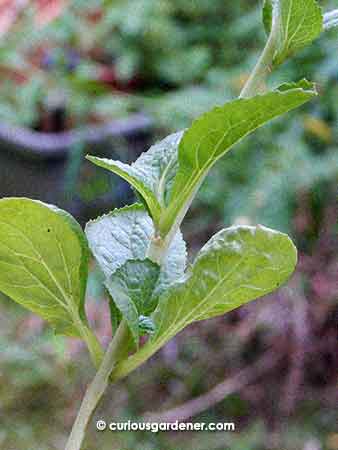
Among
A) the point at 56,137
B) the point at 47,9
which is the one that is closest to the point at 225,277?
the point at 56,137

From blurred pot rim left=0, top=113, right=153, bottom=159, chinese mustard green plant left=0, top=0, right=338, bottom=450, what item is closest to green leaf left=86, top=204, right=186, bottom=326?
chinese mustard green plant left=0, top=0, right=338, bottom=450

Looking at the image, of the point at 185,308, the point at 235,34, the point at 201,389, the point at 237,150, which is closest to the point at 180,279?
the point at 185,308

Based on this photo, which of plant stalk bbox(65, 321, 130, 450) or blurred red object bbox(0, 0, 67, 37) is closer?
plant stalk bbox(65, 321, 130, 450)

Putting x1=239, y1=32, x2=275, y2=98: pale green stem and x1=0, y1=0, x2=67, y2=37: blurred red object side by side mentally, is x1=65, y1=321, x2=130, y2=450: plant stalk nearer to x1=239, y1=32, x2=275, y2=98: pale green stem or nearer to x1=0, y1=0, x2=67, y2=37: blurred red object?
x1=239, y1=32, x2=275, y2=98: pale green stem

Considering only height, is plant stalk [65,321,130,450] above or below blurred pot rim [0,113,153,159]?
above

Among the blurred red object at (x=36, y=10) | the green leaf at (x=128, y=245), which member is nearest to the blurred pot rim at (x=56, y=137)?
the blurred red object at (x=36, y=10)

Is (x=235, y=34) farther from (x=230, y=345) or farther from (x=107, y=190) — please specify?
(x=230, y=345)

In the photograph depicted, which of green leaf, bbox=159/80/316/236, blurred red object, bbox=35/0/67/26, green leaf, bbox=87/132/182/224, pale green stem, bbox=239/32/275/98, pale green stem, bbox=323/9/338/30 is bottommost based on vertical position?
blurred red object, bbox=35/0/67/26

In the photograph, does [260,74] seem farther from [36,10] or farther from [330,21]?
[36,10]
